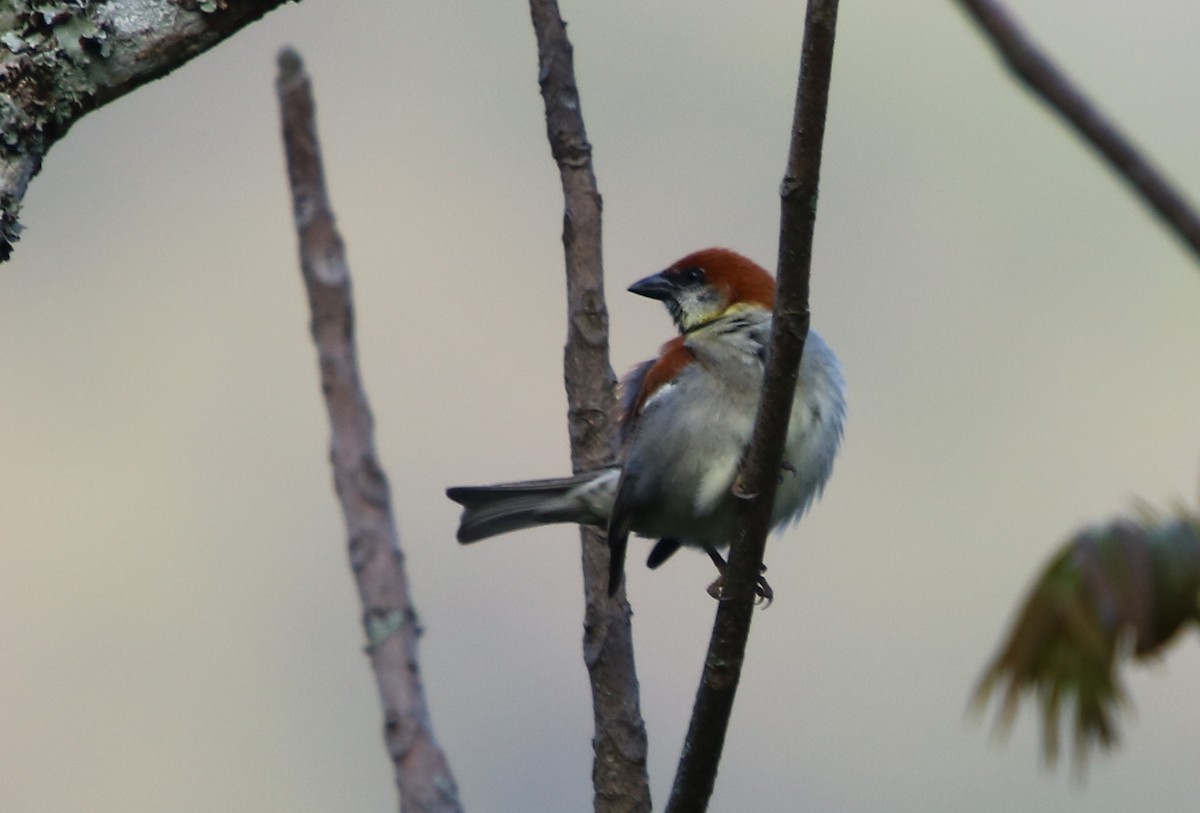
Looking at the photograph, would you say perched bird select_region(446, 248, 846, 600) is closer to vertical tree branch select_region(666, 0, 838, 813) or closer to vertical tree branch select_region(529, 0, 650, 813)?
vertical tree branch select_region(529, 0, 650, 813)

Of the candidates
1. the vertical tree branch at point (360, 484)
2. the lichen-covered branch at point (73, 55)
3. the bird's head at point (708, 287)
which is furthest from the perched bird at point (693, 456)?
the lichen-covered branch at point (73, 55)

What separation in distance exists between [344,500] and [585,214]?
1.76 meters

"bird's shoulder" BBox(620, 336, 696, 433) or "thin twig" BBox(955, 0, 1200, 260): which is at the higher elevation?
"bird's shoulder" BBox(620, 336, 696, 433)

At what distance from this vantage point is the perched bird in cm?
464

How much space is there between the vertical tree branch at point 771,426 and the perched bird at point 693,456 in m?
1.37

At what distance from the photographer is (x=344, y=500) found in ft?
8.23

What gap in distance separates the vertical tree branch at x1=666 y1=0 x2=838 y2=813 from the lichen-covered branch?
125cm

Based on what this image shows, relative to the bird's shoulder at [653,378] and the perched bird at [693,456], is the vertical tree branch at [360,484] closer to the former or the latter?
the perched bird at [693,456]

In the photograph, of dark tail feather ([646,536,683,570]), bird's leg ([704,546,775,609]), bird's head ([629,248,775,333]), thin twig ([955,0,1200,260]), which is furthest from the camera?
bird's head ([629,248,775,333])

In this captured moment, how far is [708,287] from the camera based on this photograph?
5637 mm

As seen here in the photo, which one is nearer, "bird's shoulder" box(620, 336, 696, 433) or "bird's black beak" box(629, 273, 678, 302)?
"bird's shoulder" box(620, 336, 696, 433)

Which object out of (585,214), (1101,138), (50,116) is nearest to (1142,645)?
(1101,138)

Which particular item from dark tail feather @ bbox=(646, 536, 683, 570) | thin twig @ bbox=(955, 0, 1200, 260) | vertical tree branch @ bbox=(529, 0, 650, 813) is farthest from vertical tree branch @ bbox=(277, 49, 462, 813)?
dark tail feather @ bbox=(646, 536, 683, 570)

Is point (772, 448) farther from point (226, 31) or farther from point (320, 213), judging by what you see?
point (226, 31)
